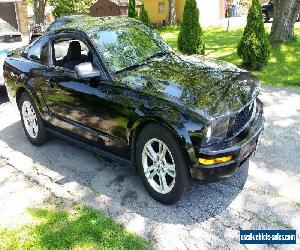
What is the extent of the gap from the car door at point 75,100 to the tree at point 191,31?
22.0 ft

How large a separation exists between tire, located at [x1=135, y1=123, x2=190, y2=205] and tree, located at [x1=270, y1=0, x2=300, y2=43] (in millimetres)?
9593

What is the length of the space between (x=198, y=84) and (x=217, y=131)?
710 mm

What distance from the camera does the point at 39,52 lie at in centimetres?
576

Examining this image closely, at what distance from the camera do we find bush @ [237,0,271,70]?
970cm

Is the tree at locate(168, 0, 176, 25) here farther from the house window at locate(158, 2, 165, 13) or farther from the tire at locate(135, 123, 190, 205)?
the tire at locate(135, 123, 190, 205)

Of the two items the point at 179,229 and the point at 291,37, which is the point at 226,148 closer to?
the point at 179,229

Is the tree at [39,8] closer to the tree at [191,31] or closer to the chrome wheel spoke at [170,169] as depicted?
the tree at [191,31]

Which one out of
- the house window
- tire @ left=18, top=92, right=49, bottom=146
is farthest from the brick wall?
tire @ left=18, top=92, right=49, bottom=146

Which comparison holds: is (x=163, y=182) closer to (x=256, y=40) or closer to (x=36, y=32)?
(x=256, y=40)

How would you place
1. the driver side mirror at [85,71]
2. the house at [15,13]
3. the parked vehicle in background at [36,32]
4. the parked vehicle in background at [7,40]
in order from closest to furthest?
the driver side mirror at [85,71] < the parked vehicle in background at [7,40] < the parked vehicle in background at [36,32] < the house at [15,13]

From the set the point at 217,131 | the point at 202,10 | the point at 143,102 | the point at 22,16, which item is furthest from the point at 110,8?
the point at 217,131

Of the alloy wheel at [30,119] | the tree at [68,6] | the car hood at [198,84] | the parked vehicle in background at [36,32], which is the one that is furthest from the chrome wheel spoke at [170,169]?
the tree at [68,6]

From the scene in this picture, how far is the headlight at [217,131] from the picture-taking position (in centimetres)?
378

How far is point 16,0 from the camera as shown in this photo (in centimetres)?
2498
